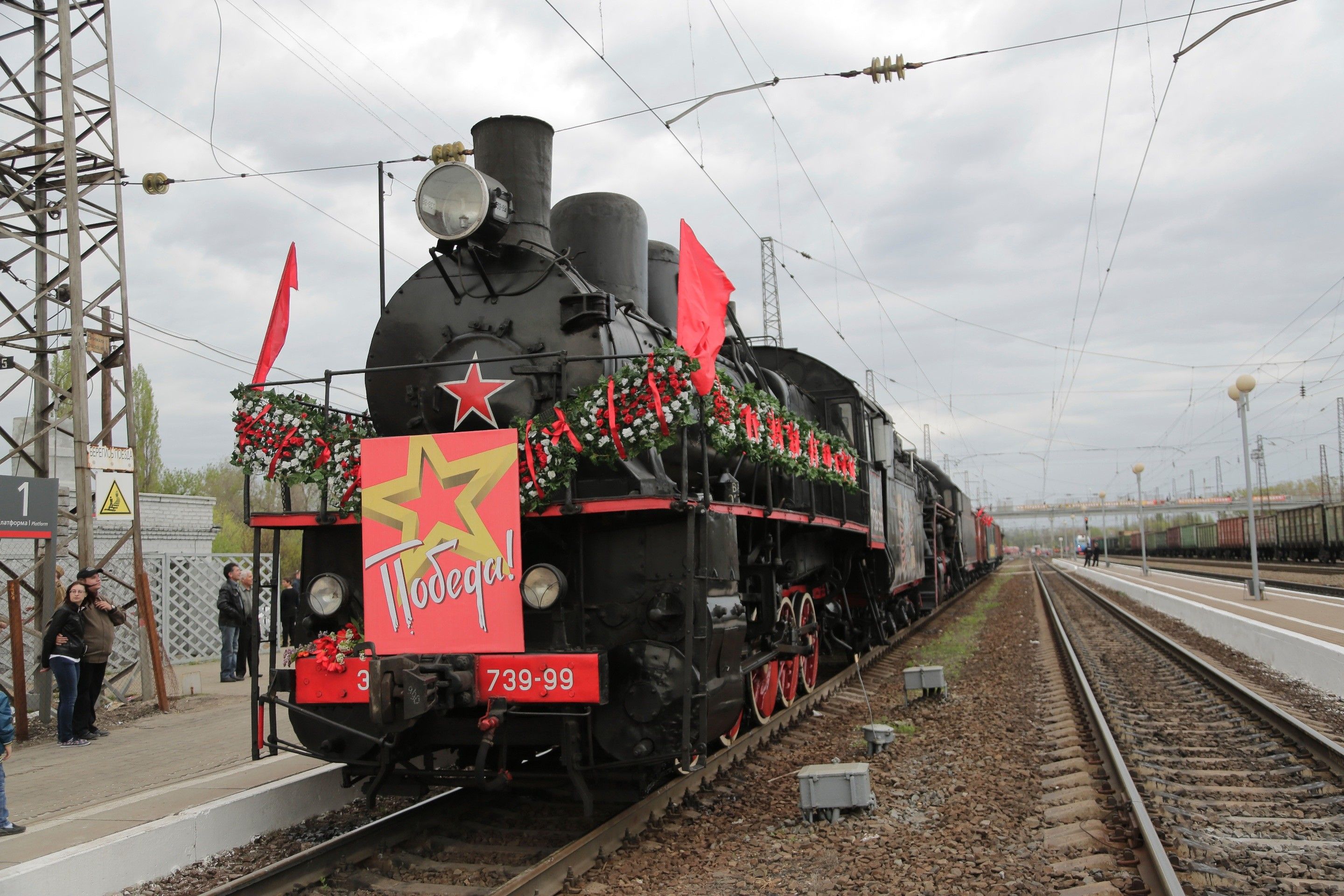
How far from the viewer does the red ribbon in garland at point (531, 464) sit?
4977 mm

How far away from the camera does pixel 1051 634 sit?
626 inches

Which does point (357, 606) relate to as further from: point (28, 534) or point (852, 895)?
point (28, 534)

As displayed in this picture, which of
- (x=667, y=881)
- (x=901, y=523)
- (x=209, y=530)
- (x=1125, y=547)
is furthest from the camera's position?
(x=1125, y=547)

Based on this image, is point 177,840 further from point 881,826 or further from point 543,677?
point 881,826

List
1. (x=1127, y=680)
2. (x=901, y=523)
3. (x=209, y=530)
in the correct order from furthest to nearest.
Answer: (x=209, y=530) → (x=901, y=523) → (x=1127, y=680)

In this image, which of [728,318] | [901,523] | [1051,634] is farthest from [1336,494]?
[728,318]

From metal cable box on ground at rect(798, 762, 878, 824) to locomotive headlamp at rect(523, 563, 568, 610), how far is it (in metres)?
1.69

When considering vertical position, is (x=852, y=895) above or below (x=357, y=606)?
below

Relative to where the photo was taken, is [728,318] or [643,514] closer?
[643,514]

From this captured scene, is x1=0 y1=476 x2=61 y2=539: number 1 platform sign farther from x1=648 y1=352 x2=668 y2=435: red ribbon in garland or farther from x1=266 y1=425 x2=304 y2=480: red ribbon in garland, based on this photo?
x1=648 y1=352 x2=668 y2=435: red ribbon in garland

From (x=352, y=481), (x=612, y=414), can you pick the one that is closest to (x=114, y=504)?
(x=352, y=481)

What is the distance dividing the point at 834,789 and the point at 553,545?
2023 mm

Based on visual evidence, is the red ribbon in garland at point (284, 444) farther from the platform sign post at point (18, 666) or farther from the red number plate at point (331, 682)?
the platform sign post at point (18, 666)

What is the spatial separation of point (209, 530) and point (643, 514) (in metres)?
17.3
